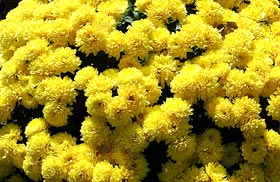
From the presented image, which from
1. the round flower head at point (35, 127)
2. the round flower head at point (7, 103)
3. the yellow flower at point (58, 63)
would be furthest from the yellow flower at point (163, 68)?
the round flower head at point (7, 103)

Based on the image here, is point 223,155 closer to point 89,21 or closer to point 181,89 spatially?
point 181,89

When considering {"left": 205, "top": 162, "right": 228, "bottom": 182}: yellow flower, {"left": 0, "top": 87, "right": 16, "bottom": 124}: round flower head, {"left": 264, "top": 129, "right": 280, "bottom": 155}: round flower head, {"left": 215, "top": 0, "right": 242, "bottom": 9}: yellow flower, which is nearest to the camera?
{"left": 205, "top": 162, "right": 228, "bottom": 182}: yellow flower

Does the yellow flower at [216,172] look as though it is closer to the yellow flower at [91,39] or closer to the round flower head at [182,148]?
the round flower head at [182,148]

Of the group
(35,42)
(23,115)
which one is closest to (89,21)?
(35,42)

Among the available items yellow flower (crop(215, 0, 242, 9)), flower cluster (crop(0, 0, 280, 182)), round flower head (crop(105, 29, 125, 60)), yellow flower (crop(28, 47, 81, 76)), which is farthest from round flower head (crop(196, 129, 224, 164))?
yellow flower (crop(215, 0, 242, 9))

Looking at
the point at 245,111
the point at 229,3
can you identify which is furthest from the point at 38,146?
the point at 229,3

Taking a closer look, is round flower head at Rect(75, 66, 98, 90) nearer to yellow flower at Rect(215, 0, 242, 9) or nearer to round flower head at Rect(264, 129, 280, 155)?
round flower head at Rect(264, 129, 280, 155)

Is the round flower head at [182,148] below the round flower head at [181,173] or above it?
above
